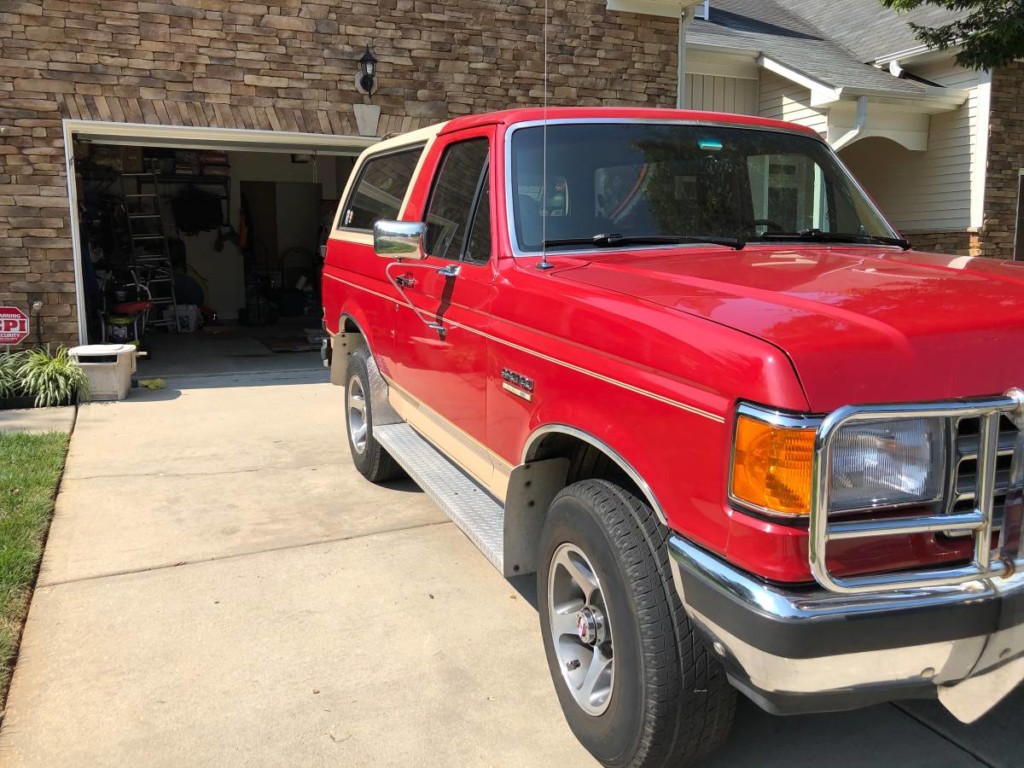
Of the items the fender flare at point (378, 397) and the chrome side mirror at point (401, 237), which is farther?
the fender flare at point (378, 397)

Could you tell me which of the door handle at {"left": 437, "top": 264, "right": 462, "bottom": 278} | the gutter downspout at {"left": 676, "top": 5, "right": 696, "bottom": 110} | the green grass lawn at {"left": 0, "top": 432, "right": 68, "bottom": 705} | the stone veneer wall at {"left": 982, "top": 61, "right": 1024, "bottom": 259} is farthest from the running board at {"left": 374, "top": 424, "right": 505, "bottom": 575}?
the stone veneer wall at {"left": 982, "top": 61, "right": 1024, "bottom": 259}

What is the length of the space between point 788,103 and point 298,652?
38.5 ft

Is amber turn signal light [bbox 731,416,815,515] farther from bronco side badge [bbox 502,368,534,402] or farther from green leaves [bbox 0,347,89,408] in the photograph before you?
green leaves [bbox 0,347,89,408]

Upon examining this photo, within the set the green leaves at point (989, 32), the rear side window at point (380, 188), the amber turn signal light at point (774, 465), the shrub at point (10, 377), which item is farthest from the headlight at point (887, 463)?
the shrub at point (10, 377)

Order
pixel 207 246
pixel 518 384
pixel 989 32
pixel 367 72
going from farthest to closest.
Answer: pixel 207 246 < pixel 367 72 < pixel 989 32 < pixel 518 384

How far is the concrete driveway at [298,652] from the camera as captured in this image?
2.88 m

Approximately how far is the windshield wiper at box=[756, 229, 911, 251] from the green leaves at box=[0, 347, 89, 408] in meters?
7.00

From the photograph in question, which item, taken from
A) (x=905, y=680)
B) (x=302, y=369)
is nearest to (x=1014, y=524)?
(x=905, y=680)

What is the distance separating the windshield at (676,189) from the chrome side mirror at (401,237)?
19.2 inches

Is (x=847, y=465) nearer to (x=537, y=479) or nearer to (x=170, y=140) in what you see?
(x=537, y=479)

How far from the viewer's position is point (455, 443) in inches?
156

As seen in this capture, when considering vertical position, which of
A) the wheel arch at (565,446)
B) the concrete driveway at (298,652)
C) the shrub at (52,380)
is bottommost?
the concrete driveway at (298,652)

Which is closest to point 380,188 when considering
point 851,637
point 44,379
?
point 851,637

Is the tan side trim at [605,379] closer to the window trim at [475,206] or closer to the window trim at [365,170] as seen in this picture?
the window trim at [475,206]
